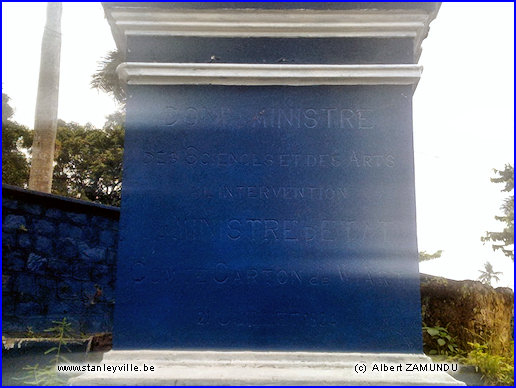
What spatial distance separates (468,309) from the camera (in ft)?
19.1

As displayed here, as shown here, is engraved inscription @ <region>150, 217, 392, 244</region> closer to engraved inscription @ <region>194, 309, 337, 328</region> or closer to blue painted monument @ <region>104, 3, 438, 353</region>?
blue painted monument @ <region>104, 3, 438, 353</region>

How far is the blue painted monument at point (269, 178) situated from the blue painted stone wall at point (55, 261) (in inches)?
139

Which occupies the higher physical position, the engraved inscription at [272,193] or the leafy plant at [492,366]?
the engraved inscription at [272,193]

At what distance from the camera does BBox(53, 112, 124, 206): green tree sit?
14.3 metres

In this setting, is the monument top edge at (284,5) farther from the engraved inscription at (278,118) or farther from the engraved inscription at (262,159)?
the engraved inscription at (262,159)

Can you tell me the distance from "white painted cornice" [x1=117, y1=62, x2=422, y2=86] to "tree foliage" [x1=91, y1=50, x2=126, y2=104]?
35.4 ft

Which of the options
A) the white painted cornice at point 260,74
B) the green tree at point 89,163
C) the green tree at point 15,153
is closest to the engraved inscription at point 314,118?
the white painted cornice at point 260,74

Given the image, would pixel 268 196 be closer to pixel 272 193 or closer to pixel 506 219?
pixel 272 193

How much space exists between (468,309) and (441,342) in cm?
63

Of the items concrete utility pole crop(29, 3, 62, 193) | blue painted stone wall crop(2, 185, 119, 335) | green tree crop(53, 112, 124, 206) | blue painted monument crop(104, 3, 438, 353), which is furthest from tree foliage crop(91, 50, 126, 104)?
blue painted monument crop(104, 3, 438, 353)

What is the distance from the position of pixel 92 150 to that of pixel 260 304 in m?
12.1

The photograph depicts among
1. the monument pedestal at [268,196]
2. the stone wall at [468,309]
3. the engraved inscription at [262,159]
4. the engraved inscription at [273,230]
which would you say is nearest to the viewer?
the monument pedestal at [268,196]

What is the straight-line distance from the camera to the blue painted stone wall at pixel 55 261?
6812mm

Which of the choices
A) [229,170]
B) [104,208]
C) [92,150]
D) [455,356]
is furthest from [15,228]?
[92,150]
